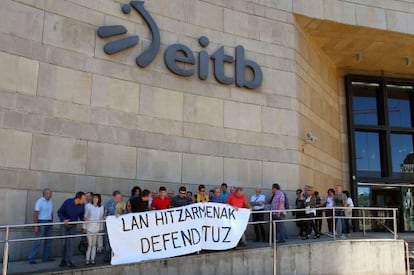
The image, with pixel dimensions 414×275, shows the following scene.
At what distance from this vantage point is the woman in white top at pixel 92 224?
9.37 metres

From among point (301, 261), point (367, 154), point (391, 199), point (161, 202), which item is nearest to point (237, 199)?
point (161, 202)

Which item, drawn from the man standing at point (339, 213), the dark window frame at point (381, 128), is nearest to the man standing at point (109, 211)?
the man standing at point (339, 213)

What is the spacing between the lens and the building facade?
1129 centimetres

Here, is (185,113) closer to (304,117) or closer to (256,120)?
(256,120)

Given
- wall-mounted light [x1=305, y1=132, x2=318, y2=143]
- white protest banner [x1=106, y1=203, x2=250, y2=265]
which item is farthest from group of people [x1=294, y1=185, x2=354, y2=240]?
wall-mounted light [x1=305, y1=132, x2=318, y2=143]

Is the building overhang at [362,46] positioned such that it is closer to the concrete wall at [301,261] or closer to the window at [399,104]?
the window at [399,104]

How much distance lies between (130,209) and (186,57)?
553 centimetres

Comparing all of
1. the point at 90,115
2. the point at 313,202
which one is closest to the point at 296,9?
the point at 313,202

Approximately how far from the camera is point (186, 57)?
1402 centimetres

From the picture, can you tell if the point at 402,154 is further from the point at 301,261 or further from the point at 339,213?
the point at 301,261

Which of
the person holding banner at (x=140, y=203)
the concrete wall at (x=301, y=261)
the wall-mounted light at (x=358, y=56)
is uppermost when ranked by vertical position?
the wall-mounted light at (x=358, y=56)

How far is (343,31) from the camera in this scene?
58.0 ft

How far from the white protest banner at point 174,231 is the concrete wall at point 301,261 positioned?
0.69 ft

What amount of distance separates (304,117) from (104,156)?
7.70 m
